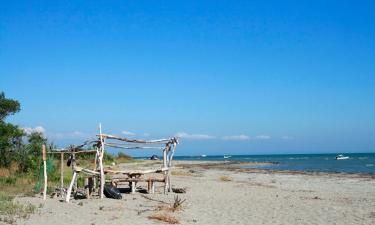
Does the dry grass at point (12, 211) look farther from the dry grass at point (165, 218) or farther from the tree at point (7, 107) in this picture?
the tree at point (7, 107)

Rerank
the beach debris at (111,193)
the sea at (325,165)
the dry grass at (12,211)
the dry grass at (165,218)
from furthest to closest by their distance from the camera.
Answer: the sea at (325,165) → the beach debris at (111,193) → the dry grass at (165,218) → the dry grass at (12,211)

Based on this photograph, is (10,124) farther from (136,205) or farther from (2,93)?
(136,205)

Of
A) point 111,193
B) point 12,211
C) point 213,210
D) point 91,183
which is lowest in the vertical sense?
point 213,210

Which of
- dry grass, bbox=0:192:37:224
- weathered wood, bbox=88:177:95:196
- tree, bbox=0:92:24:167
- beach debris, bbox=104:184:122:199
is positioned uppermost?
tree, bbox=0:92:24:167

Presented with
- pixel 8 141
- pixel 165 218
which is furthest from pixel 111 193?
pixel 8 141

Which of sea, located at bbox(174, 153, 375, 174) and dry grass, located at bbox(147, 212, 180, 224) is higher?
sea, located at bbox(174, 153, 375, 174)

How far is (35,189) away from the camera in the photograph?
18766 mm

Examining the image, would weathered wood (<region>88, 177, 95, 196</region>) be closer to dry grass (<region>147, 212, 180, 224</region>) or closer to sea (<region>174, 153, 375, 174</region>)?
dry grass (<region>147, 212, 180, 224</region>)

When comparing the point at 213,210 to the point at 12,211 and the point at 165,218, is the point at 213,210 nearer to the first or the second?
the point at 165,218

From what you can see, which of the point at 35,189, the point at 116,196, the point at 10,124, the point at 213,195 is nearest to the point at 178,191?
the point at 213,195

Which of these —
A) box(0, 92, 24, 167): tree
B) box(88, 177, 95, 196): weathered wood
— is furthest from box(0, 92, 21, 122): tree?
box(88, 177, 95, 196): weathered wood

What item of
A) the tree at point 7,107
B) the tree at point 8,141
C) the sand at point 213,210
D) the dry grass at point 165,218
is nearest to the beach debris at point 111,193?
the sand at point 213,210

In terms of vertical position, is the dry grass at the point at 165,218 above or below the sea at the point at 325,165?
below

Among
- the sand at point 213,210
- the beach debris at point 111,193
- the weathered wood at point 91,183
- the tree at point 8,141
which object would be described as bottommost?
the sand at point 213,210
